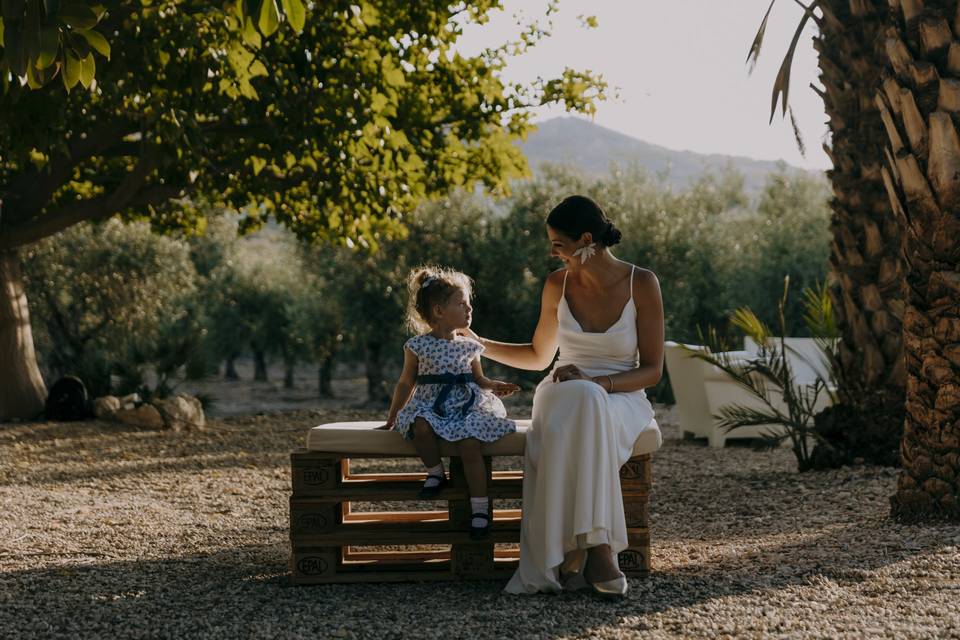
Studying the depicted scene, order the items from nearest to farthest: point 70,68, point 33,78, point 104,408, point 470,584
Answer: point 70,68 → point 33,78 → point 470,584 → point 104,408

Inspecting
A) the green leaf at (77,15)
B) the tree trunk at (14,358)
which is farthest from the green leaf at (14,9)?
the tree trunk at (14,358)

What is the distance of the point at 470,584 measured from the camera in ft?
15.3

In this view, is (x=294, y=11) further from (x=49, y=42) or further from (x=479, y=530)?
(x=479, y=530)

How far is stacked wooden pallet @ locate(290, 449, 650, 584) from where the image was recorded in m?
4.66

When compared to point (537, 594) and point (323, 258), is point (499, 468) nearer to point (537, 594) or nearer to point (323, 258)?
point (537, 594)

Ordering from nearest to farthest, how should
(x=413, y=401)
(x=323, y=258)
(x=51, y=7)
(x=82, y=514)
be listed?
(x=51, y=7), (x=413, y=401), (x=82, y=514), (x=323, y=258)

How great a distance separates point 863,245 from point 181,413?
8.23m

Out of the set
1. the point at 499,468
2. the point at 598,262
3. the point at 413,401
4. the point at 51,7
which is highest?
the point at 51,7

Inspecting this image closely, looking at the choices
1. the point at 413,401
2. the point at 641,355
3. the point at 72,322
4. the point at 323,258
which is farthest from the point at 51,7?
the point at 72,322

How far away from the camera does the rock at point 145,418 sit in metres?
12.7

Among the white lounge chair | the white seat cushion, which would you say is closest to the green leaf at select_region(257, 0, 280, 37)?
the white seat cushion

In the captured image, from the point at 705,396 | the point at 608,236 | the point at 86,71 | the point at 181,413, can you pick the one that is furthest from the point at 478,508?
the point at 181,413

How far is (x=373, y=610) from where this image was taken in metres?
4.23

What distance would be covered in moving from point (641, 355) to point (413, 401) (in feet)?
3.46
